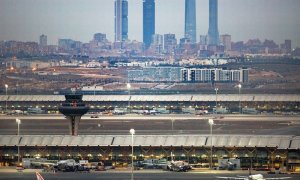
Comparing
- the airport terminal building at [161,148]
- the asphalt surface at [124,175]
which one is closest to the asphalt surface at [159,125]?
the airport terminal building at [161,148]

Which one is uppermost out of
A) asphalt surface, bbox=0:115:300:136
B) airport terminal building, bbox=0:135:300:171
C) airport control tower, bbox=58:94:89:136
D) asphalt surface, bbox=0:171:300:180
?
airport control tower, bbox=58:94:89:136

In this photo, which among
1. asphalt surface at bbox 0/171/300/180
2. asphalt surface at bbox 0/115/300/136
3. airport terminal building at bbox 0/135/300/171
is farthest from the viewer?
asphalt surface at bbox 0/115/300/136

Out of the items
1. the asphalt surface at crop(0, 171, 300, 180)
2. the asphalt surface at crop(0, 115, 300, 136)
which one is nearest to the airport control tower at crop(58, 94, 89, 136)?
the asphalt surface at crop(0, 115, 300, 136)

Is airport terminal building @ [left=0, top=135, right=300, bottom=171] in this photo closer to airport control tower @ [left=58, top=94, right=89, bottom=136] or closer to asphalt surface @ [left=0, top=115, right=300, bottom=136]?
airport control tower @ [left=58, top=94, right=89, bottom=136]

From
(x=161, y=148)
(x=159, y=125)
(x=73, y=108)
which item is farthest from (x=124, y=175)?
(x=159, y=125)

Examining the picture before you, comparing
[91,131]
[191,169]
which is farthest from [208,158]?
[91,131]

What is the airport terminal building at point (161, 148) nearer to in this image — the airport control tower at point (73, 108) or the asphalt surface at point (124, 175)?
the asphalt surface at point (124, 175)

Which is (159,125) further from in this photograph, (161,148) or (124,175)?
(124,175)

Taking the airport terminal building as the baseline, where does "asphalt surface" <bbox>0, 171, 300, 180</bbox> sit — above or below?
below
